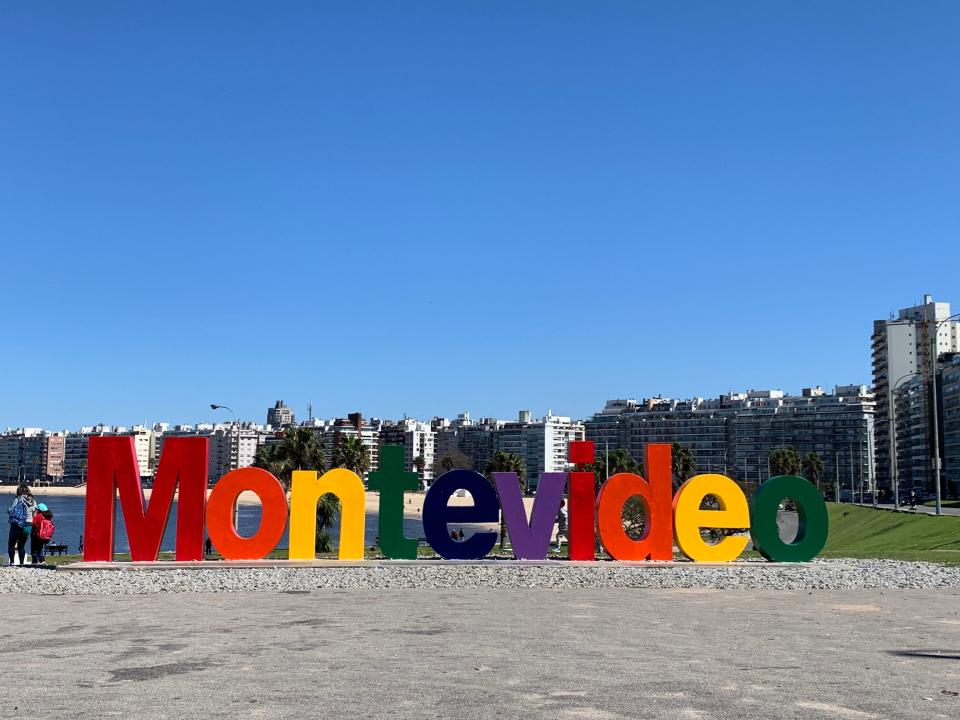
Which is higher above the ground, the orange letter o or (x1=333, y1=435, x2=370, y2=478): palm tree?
(x1=333, y1=435, x2=370, y2=478): palm tree

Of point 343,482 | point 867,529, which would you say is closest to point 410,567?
point 343,482

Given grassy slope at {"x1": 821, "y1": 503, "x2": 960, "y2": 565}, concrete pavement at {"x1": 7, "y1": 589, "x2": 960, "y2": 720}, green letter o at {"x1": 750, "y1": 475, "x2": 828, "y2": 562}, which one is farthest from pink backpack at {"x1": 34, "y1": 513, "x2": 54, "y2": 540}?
grassy slope at {"x1": 821, "y1": 503, "x2": 960, "y2": 565}

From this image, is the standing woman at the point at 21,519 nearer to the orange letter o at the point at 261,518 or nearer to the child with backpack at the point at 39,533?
the child with backpack at the point at 39,533

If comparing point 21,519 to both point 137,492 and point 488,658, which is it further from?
point 488,658

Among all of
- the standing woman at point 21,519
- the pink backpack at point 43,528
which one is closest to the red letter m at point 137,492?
the pink backpack at point 43,528

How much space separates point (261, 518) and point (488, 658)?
16.4m

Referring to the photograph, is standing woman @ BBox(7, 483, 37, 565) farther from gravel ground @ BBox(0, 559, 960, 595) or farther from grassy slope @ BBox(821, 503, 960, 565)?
grassy slope @ BBox(821, 503, 960, 565)

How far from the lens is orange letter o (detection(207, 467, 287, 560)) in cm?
2688

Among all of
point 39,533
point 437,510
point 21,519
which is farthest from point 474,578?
point 39,533

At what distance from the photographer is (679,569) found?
25500 millimetres

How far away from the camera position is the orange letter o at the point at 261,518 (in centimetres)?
2688

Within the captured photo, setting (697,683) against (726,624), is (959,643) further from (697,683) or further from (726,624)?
(697,683)

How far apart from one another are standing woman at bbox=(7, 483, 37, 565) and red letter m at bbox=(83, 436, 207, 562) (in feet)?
4.72

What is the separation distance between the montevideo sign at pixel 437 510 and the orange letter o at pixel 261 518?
0.09 feet
